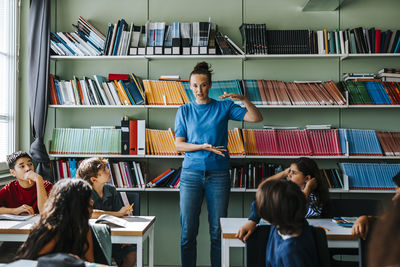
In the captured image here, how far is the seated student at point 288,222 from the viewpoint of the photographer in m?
1.64

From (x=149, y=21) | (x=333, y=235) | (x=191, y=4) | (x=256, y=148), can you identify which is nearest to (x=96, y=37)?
(x=149, y=21)

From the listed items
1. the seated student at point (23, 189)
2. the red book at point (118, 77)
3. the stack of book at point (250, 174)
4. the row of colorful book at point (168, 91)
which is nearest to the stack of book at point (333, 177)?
the stack of book at point (250, 174)

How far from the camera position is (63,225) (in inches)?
62.7

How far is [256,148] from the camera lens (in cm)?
363

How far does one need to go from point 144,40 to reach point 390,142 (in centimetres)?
268

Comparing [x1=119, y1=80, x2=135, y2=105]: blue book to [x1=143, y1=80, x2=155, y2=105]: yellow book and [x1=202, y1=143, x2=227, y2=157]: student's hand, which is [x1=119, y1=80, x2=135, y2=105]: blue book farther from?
[x1=202, y1=143, x2=227, y2=157]: student's hand

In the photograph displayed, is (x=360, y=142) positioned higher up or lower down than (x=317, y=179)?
higher up

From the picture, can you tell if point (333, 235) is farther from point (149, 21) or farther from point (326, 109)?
point (149, 21)

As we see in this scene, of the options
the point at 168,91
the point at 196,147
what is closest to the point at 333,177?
the point at 196,147

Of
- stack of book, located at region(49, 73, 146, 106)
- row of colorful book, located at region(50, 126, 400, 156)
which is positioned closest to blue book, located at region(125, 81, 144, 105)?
stack of book, located at region(49, 73, 146, 106)

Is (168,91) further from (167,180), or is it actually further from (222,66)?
(167,180)

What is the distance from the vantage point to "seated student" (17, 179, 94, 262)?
1561 millimetres

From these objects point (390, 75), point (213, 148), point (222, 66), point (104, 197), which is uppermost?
point (222, 66)

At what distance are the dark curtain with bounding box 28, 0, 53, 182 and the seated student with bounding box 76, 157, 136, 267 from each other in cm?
112
